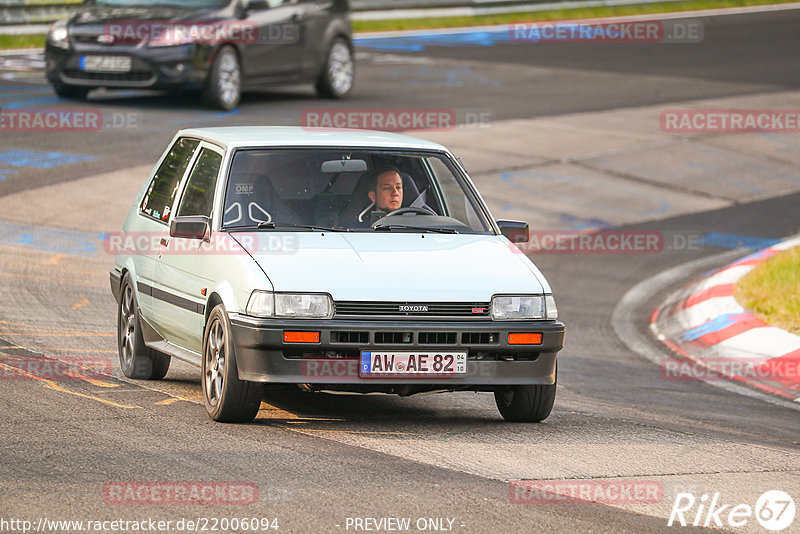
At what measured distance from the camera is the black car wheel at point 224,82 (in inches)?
763

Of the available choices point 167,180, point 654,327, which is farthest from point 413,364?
point 654,327

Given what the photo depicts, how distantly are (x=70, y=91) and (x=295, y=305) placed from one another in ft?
44.2

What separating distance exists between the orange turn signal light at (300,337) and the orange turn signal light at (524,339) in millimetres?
1013

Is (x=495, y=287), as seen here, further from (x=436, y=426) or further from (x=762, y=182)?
(x=762, y=182)

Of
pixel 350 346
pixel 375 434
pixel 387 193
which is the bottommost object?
pixel 375 434

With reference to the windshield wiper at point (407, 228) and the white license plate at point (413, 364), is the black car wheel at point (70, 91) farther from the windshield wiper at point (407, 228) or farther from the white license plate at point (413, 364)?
the white license plate at point (413, 364)

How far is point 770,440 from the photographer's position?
7977 mm

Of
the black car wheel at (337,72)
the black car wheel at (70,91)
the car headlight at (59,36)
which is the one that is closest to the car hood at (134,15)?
the car headlight at (59,36)

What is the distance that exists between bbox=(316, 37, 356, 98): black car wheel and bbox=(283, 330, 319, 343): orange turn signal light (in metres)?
15.0

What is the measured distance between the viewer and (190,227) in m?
7.84

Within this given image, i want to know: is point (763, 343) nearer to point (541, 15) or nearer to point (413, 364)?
point (413, 364)

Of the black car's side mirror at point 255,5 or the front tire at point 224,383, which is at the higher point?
the black car's side mirror at point 255,5

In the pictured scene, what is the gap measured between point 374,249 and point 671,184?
11128mm

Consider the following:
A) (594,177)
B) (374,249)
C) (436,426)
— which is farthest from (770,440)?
(594,177)
